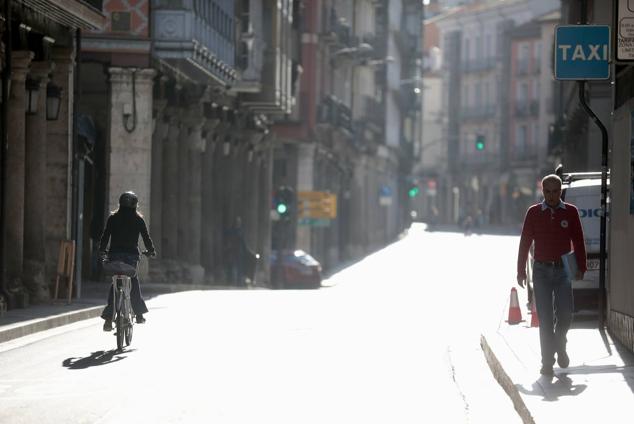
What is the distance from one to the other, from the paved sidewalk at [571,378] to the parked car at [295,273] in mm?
35545

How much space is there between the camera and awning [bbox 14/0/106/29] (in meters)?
27.9

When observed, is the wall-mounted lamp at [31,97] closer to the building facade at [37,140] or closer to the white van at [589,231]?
the building facade at [37,140]

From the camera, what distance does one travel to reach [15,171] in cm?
2730

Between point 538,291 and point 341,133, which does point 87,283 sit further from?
point 341,133

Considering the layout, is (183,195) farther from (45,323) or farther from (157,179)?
(45,323)

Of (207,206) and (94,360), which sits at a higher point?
(207,206)

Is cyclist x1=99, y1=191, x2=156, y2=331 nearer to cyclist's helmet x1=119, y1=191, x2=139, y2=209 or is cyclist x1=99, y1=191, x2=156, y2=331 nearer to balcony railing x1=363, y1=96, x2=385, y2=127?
cyclist's helmet x1=119, y1=191, x2=139, y2=209

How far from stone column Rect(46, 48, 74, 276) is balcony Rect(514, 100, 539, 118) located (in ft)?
327

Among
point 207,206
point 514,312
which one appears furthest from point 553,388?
point 207,206

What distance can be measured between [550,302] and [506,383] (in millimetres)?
773

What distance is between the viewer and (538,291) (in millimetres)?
15055

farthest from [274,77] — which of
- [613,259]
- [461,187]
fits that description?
[461,187]

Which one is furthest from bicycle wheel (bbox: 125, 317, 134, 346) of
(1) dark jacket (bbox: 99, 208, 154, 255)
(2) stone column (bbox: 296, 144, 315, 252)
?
(2) stone column (bbox: 296, 144, 315, 252)

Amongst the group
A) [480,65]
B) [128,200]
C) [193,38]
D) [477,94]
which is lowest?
[128,200]
